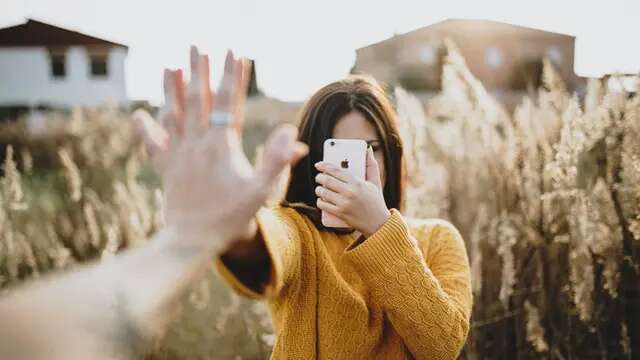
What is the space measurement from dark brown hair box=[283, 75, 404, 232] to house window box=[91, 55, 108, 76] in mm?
13177

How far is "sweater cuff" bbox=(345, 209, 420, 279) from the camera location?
863 millimetres

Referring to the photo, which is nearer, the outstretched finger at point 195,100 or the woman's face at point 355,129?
the outstretched finger at point 195,100

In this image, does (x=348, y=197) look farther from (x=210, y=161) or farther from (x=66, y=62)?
(x=66, y=62)

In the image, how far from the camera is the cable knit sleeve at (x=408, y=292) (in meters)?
0.87

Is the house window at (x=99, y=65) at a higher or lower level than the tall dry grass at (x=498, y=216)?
higher

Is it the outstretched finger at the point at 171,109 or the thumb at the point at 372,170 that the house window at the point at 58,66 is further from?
the outstretched finger at the point at 171,109

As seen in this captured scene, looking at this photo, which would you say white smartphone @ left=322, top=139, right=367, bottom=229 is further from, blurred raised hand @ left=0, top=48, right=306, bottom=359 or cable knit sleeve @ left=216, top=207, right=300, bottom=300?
blurred raised hand @ left=0, top=48, right=306, bottom=359

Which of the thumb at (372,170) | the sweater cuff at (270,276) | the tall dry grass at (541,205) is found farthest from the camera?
the tall dry grass at (541,205)

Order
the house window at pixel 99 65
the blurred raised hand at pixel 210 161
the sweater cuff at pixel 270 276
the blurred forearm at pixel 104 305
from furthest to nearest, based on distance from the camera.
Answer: the house window at pixel 99 65 → the sweater cuff at pixel 270 276 → the blurred raised hand at pixel 210 161 → the blurred forearm at pixel 104 305

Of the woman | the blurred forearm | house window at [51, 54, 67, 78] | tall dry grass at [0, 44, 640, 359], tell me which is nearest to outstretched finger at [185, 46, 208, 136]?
the blurred forearm

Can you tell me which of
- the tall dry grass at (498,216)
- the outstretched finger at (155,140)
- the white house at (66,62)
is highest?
the white house at (66,62)

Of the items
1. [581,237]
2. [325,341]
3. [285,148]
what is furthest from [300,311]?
[581,237]

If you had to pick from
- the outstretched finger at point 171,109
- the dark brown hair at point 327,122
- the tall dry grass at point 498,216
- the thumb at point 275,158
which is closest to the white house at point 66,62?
the tall dry grass at point 498,216

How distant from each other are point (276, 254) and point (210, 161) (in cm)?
19
